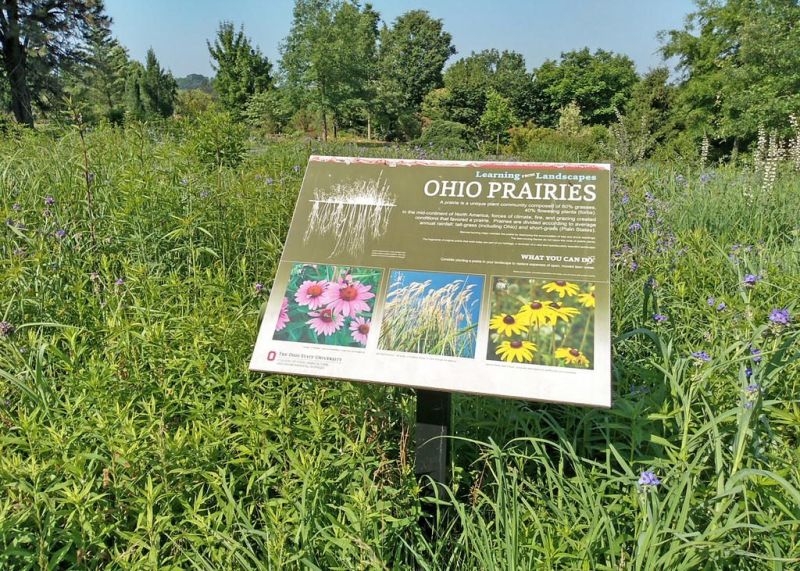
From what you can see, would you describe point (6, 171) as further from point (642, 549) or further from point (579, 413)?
point (642, 549)

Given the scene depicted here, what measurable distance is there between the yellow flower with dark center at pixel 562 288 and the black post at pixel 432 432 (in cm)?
50

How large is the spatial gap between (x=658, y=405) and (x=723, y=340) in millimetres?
563

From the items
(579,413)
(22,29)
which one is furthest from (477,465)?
(22,29)

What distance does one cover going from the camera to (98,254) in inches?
127

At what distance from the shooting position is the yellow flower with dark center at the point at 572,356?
4.85 ft

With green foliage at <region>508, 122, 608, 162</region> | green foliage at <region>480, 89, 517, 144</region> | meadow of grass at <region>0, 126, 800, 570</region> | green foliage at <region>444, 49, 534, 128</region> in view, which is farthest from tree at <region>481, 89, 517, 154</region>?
meadow of grass at <region>0, 126, 800, 570</region>

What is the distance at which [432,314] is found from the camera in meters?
1.63

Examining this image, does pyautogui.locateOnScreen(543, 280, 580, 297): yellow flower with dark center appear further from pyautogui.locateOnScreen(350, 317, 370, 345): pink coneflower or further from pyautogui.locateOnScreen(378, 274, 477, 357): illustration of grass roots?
pyautogui.locateOnScreen(350, 317, 370, 345): pink coneflower

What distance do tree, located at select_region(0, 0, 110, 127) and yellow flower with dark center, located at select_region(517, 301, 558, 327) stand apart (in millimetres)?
22681

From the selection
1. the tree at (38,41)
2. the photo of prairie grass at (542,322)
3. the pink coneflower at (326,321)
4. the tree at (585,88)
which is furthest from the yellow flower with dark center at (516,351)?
the tree at (585,88)

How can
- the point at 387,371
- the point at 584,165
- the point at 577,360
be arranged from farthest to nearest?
the point at 584,165
the point at 387,371
the point at 577,360

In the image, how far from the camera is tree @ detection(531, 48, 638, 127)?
51.1 meters

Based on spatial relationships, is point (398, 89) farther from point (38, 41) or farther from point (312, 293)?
point (312, 293)

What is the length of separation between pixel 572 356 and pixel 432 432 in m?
0.55
